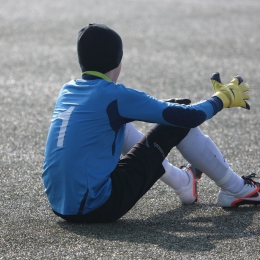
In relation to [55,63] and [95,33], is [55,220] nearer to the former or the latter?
[95,33]

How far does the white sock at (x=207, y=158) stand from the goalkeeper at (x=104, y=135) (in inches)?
2.9

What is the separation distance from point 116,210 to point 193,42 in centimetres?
636

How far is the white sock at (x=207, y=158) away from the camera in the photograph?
376cm

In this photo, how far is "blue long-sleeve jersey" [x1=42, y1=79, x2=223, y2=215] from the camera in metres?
3.41

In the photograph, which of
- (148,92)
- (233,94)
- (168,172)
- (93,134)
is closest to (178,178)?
(168,172)

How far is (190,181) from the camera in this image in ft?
13.1

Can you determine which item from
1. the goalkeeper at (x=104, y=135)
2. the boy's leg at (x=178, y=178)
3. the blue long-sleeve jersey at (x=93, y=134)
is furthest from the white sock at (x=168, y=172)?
the blue long-sleeve jersey at (x=93, y=134)

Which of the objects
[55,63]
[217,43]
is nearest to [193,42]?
[217,43]

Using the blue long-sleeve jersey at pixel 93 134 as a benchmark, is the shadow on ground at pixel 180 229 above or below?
below

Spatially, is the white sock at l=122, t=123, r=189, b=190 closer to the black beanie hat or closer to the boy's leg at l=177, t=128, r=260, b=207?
the boy's leg at l=177, t=128, r=260, b=207

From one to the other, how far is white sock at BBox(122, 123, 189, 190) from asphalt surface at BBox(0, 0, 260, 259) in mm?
126

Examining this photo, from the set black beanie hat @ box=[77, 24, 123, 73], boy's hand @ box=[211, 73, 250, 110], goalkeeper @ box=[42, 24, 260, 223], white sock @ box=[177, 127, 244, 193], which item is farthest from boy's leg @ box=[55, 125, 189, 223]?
black beanie hat @ box=[77, 24, 123, 73]

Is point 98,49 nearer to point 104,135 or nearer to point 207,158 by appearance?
point 104,135

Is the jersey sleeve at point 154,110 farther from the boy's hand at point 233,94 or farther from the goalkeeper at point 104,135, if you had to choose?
the boy's hand at point 233,94
